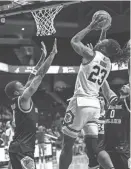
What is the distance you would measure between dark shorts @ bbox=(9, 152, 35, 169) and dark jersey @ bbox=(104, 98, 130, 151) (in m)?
1.31

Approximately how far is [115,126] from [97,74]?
1.03m

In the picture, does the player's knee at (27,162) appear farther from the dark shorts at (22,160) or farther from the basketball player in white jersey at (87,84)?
the basketball player in white jersey at (87,84)

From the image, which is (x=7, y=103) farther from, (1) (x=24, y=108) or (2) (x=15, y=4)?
(1) (x=24, y=108)

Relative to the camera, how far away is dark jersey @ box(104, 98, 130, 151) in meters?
6.25

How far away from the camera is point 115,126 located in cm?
634

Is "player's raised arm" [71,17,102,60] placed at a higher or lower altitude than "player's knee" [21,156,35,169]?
higher

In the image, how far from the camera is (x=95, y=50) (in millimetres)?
6008

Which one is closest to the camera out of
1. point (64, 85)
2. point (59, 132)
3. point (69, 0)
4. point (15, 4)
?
point (69, 0)

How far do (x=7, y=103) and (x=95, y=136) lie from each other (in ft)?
43.0

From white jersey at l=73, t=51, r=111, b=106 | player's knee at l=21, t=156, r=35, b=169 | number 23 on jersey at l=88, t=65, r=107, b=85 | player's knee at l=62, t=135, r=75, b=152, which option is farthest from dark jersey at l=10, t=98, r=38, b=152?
number 23 on jersey at l=88, t=65, r=107, b=85

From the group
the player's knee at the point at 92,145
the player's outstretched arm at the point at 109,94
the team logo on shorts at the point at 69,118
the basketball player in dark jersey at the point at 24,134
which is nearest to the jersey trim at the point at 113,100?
the player's outstretched arm at the point at 109,94

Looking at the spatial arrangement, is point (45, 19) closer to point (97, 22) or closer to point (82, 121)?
point (97, 22)

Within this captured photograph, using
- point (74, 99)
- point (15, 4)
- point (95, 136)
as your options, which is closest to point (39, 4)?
point (15, 4)

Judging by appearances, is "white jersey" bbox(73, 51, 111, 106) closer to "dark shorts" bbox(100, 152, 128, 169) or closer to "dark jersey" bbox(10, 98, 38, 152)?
"dark jersey" bbox(10, 98, 38, 152)
